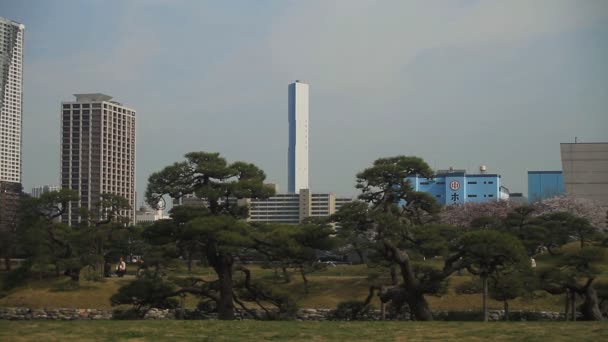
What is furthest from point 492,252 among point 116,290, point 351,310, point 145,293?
point 116,290

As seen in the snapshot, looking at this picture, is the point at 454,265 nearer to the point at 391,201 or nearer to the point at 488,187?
the point at 391,201

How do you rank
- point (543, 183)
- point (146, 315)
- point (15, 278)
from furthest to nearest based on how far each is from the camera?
point (543, 183), point (15, 278), point (146, 315)

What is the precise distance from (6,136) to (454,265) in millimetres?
71437

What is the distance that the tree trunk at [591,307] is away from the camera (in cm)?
1905

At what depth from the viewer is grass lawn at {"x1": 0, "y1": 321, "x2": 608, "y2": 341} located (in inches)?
420

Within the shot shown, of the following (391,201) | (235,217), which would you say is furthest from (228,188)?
(391,201)

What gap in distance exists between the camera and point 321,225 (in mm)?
18312

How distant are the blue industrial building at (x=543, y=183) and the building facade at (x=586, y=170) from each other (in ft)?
61.1

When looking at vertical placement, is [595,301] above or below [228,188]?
below

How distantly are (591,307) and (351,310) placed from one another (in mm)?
6607

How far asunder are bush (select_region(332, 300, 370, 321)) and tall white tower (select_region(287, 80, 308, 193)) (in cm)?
13057

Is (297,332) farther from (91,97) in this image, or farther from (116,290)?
(91,97)

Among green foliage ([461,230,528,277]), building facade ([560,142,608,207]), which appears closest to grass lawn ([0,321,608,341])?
green foliage ([461,230,528,277])

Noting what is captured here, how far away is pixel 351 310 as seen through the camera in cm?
2066
